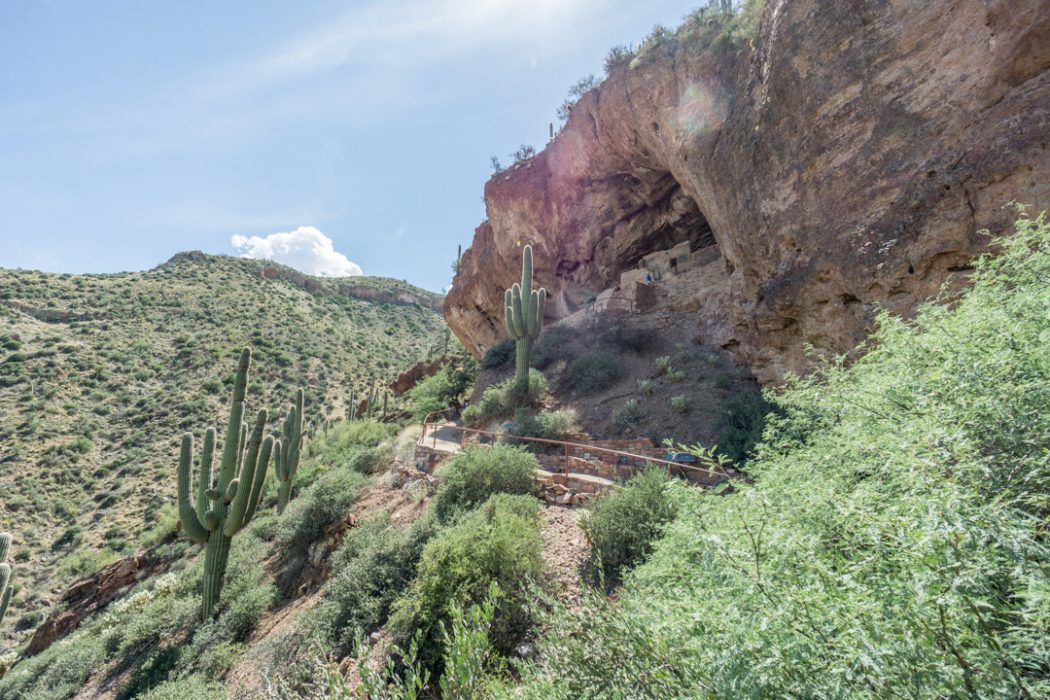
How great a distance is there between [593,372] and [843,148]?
8336mm

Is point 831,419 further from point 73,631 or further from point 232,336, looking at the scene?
point 232,336

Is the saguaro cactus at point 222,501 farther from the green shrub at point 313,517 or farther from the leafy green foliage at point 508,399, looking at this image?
the leafy green foliage at point 508,399

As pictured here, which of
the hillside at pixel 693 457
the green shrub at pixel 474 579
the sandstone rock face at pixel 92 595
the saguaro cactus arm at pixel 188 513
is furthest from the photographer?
the sandstone rock face at pixel 92 595

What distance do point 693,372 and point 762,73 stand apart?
7544 mm

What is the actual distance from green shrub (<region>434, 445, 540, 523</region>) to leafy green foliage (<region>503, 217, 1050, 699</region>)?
4743mm

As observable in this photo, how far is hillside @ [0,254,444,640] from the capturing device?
75.9 ft

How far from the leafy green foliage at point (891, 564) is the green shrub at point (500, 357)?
15988mm

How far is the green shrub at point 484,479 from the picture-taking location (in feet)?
25.8

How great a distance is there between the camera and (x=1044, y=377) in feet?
7.52

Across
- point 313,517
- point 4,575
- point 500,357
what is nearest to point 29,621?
point 4,575

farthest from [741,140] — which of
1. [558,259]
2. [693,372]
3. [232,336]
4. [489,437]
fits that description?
[232,336]

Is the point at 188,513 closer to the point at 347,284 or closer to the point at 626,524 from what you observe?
the point at 626,524

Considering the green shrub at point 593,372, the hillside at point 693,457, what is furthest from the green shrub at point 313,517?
the green shrub at point 593,372

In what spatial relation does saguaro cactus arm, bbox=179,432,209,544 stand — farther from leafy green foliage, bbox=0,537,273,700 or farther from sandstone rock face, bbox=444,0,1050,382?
sandstone rock face, bbox=444,0,1050,382
